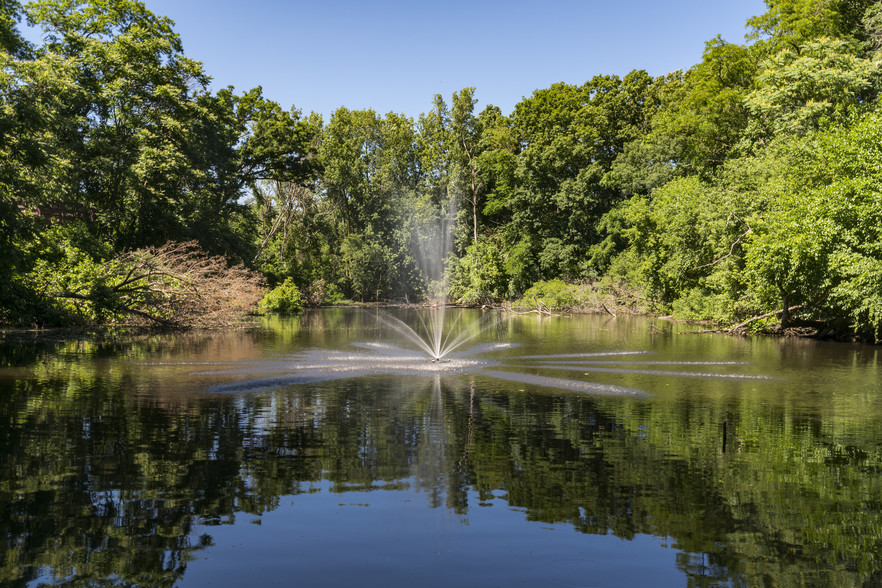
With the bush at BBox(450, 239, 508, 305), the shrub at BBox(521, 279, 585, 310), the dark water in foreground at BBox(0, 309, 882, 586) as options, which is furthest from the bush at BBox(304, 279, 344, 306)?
the dark water in foreground at BBox(0, 309, 882, 586)

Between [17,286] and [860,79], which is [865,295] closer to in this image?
[860,79]

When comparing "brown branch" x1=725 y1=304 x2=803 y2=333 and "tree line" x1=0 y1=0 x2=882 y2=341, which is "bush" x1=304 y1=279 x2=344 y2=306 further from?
"brown branch" x1=725 y1=304 x2=803 y2=333

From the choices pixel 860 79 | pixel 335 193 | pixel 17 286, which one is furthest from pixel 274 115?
pixel 860 79

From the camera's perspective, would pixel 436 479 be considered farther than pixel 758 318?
No

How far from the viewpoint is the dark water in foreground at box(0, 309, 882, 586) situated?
20.4 feet

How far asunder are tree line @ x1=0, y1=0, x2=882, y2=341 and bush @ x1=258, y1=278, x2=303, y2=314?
3117mm

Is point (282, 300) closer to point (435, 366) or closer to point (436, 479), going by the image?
point (435, 366)

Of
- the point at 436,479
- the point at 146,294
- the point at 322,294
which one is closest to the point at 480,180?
the point at 322,294

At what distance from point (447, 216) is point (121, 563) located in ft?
231

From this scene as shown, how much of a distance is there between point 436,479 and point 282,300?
1949 inches

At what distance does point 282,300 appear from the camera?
56531 millimetres

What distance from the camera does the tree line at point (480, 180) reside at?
85.0 ft

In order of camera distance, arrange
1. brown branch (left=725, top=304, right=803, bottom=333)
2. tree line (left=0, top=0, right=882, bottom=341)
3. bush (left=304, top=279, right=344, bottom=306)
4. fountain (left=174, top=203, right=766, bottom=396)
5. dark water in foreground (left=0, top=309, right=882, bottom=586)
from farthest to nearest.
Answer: bush (left=304, top=279, right=344, bottom=306), brown branch (left=725, top=304, right=803, bottom=333), tree line (left=0, top=0, right=882, bottom=341), fountain (left=174, top=203, right=766, bottom=396), dark water in foreground (left=0, top=309, right=882, bottom=586)

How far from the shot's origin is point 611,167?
205 ft
